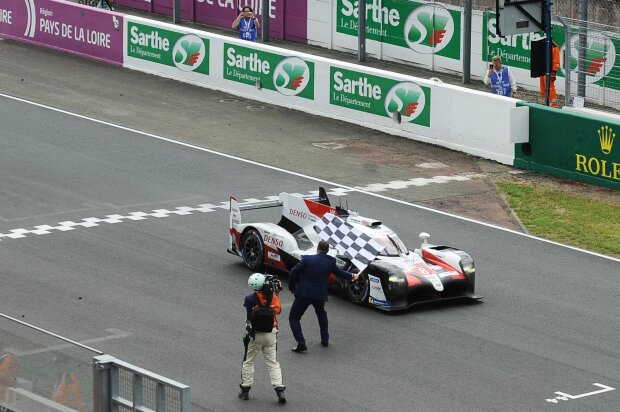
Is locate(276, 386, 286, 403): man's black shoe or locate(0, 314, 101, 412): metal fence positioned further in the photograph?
locate(276, 386, 286, 403): man's black shoe

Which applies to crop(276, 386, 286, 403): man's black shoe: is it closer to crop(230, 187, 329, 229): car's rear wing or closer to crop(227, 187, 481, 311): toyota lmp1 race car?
crop(227, 187, 481, 311): toyota lmp1 race car

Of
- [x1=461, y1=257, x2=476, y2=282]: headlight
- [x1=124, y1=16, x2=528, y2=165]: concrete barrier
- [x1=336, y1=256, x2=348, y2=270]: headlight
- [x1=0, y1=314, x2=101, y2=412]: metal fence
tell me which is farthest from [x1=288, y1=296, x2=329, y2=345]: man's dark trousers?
[x1=124, y1=16, x2=528, y2=165]: concrete barrier

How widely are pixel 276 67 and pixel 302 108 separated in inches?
44.3

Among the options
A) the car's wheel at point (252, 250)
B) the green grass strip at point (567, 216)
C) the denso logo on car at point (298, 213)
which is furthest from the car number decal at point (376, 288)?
the green grass strip at point (567, 216)

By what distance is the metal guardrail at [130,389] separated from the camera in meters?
12.0

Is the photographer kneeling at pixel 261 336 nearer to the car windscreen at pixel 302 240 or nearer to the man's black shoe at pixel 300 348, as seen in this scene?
the man's black shoe at pixel 300 348

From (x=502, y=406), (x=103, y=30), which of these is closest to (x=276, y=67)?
(x=103, y=30)

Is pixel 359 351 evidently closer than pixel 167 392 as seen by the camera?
No

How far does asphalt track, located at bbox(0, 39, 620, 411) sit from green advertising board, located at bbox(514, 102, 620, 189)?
3810mm

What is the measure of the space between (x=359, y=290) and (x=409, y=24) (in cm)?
1873

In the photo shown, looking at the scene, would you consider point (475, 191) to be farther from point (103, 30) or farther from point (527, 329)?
point (103, 30)

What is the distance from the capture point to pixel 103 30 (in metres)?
36.7

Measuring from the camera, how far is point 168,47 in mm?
34906

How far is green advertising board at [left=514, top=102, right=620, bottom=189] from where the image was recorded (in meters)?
26.0
